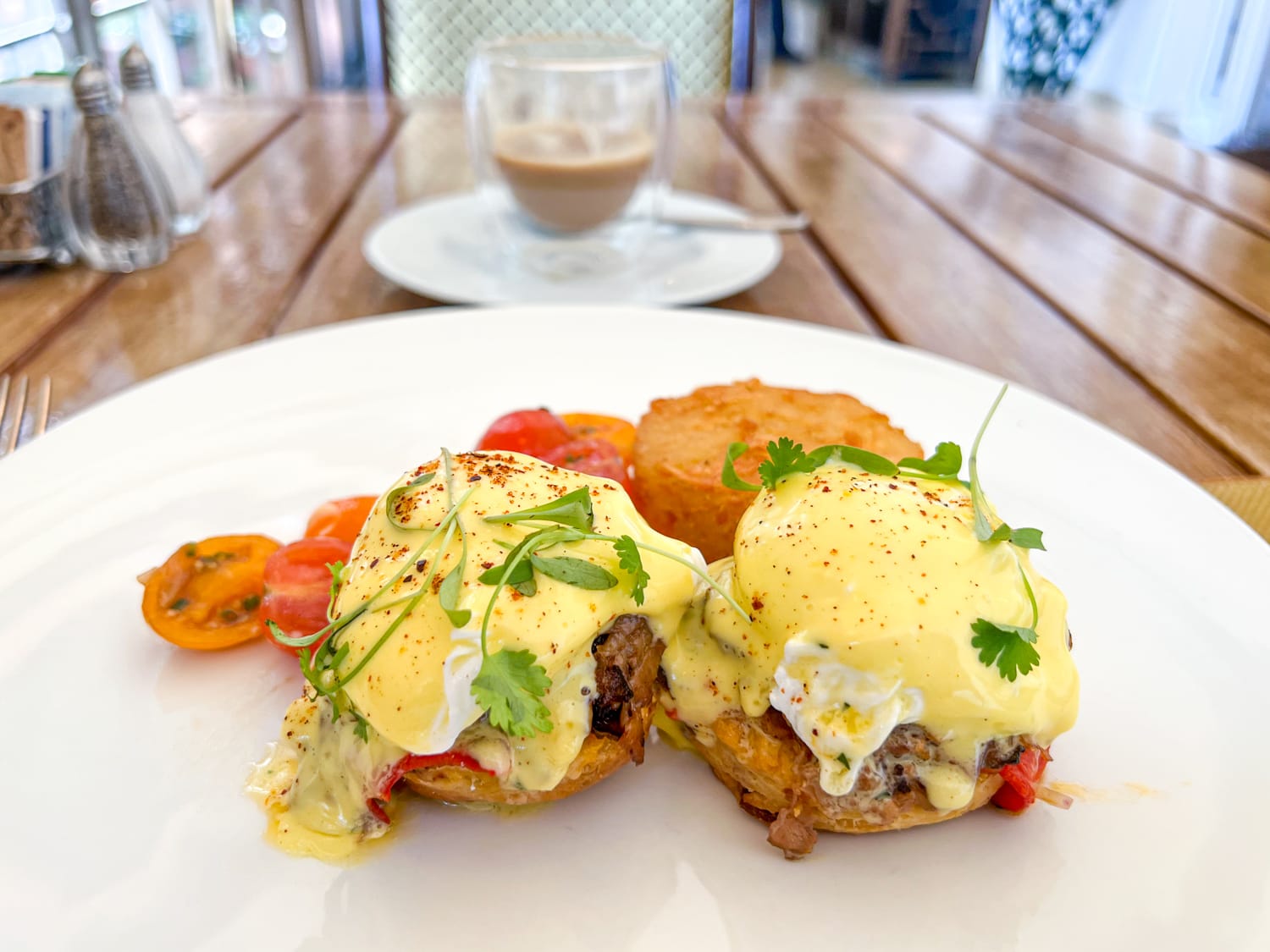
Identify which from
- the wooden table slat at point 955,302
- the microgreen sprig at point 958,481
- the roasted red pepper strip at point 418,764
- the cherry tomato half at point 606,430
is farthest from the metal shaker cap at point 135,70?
the roasted red pepper strip at point 418,764

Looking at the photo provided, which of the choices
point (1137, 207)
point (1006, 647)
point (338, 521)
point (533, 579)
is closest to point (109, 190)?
point (338, 521)

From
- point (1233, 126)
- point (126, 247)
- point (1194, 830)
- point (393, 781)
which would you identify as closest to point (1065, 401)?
point (1194, 830)

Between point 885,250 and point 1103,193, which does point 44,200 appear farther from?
point 1103,193

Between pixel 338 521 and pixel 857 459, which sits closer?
pixel 857 459

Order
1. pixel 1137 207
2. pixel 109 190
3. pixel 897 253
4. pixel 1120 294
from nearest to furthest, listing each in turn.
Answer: pixel 109 190
pixel 1120 294
pixel 897 253
pixel 1137 207

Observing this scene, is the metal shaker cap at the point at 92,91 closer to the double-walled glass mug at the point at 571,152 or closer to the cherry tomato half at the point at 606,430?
the double-walled glass mug at the point at 571,152

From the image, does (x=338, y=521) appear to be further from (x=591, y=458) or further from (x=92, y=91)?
(x=92, y=91)

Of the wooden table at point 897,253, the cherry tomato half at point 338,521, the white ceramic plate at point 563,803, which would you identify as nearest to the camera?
the white ceramic plate at point 563,803
